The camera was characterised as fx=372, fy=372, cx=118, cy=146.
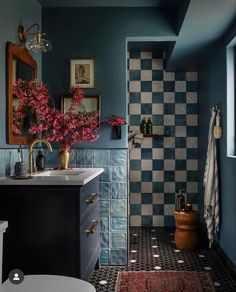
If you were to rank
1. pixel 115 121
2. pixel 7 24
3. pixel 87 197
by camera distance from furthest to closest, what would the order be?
pixel 115 121 → pixel 7 24 → pixel 87 197

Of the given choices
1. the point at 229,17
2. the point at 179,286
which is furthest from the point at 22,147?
the point at 229,17

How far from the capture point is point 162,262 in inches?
138

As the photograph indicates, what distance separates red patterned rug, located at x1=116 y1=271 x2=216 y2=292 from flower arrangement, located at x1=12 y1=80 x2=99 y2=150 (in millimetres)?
1247

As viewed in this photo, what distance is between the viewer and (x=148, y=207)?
16.2ft

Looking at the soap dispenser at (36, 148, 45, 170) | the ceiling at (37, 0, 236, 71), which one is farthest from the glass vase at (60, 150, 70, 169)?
the ceiling at (37, 0, 236, 71)

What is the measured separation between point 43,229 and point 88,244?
42 cm

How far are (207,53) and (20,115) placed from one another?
2181mm

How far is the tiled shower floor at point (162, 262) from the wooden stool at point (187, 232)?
88mm

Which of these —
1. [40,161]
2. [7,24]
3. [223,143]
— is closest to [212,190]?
[223,143]

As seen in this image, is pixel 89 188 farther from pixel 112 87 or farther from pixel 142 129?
pixel 142 129

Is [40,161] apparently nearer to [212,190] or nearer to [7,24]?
[7,24]

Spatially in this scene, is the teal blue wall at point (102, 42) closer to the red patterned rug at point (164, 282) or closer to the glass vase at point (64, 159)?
the glass vase at point (64, 159)

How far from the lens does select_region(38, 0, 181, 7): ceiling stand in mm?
3424

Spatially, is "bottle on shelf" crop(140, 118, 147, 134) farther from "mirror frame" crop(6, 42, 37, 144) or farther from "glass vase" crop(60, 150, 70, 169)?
"mirror frame" crop(6, 42, 37, 144)
